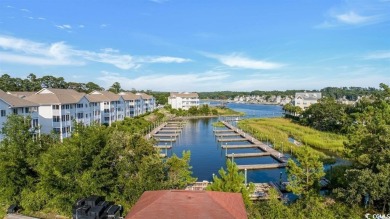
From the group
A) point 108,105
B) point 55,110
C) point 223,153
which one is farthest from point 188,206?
point 108,105

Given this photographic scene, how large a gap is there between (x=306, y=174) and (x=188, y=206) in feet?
32.7

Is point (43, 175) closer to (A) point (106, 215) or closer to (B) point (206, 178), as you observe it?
(A) point (106, 215)

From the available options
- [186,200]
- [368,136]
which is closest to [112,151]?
[186,200]

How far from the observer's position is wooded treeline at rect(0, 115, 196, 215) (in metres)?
15.9

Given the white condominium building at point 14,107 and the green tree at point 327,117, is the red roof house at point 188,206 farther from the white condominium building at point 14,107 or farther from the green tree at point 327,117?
the green tree at point 327,117

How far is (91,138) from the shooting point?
16.7m

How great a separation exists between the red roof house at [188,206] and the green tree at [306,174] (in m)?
6.98

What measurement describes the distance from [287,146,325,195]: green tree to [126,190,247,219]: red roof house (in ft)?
22.9

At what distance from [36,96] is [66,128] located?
512 centimetres

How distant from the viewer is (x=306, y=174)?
17.6 meters

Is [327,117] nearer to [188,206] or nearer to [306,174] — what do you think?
[306,174]

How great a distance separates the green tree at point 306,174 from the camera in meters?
17.4

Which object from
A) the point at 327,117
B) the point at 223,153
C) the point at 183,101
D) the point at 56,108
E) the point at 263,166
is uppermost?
the point at 56,108

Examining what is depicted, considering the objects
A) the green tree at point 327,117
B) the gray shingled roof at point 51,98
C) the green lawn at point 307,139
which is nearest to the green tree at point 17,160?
the gray shingled roof at point 51,98
